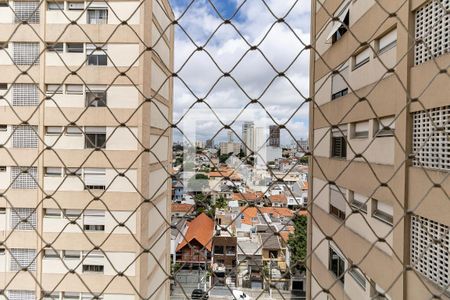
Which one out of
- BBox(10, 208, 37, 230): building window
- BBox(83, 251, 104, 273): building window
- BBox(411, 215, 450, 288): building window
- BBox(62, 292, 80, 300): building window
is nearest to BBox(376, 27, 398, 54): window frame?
BBox(411, 215, 450, 288): building window

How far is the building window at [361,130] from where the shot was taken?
5.21ft

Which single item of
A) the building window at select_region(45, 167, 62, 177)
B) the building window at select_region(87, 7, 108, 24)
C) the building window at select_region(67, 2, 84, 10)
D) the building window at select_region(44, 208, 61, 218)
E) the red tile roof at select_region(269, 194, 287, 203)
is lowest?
the building window at select_region(44, 208, 61, 218)

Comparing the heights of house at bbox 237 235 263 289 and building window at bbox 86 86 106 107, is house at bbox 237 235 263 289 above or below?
below

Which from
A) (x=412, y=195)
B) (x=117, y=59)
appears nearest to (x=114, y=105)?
(x=117, y=59)

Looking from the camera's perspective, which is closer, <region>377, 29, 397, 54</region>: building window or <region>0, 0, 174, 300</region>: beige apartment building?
<region>377, 29, 397, 54</region>: building window

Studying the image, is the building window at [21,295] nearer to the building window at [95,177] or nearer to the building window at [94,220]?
the building window at [94,220]

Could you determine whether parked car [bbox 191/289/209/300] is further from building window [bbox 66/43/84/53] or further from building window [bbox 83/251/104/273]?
building window [bbox 83/251/104/273]

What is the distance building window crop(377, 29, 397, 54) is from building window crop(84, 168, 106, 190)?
7.43ft

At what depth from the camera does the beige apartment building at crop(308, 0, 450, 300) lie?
752 mm

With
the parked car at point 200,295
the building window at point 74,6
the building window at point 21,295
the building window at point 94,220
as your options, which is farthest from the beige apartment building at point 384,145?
the building window at point 21,295

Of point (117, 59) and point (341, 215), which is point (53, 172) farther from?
point (341, 215)

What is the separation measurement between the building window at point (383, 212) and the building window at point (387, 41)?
2.68 feet

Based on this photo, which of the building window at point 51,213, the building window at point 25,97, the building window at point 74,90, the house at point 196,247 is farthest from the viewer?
the building window at point 51,213

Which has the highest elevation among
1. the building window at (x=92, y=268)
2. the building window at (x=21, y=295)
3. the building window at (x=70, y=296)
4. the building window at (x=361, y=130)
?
the building window at (x=361, y=130)
